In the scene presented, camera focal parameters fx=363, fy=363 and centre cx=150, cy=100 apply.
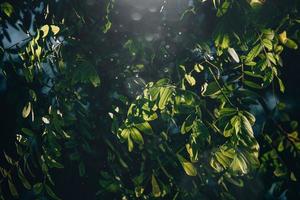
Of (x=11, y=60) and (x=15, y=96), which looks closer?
(x=11, y=60)

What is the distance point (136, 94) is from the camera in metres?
1.97

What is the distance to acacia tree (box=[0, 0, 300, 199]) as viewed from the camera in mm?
1441

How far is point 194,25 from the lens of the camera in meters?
1.81

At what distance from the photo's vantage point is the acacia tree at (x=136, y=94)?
144 cm

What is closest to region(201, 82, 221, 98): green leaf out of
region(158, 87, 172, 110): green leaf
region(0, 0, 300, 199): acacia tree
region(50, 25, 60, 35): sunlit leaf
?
region(0, 0, 300, 199): acacia tree

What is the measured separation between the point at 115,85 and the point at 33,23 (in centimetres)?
55

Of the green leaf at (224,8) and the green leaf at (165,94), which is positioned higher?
the green leaf at (224,8)

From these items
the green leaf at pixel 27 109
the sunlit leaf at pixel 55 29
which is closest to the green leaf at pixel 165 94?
the sunlit leaf at pixel 55 29

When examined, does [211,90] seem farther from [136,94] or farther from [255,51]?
[136,94]

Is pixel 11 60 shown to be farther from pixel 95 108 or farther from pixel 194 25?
pixel 194 25

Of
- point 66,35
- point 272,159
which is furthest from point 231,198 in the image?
point 66,35

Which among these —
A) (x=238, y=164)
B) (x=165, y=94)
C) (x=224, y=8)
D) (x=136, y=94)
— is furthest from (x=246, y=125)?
(x=136, y=94)

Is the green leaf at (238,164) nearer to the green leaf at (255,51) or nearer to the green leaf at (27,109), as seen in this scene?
the green leaf at (255,51)

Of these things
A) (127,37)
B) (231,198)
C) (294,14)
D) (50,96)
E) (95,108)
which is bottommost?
(231,198)
